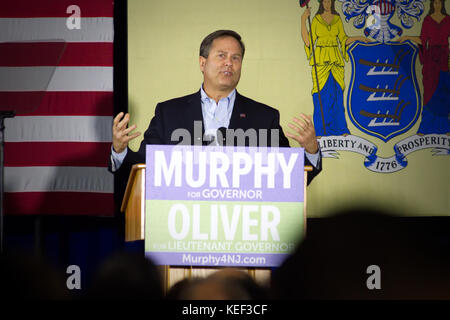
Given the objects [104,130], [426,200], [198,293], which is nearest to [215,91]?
[104,130]

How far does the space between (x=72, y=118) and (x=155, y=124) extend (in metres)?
0.75

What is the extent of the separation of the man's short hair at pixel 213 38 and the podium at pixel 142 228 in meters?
1.86

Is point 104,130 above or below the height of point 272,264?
above

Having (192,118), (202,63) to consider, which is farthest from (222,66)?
(192,118)

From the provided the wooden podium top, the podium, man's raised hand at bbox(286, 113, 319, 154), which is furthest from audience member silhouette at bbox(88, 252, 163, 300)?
man's raised hand at bbox(286, 113, 319, 154)

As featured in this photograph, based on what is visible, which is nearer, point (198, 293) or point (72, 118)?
point (198, 293)

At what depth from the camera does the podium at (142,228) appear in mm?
3115

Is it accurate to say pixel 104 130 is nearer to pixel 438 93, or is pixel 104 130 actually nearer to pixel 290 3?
pixel 290 3

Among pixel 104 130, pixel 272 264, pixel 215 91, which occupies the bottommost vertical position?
pixel 272 264

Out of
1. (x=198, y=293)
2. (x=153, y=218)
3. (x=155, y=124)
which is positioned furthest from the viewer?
(x=155, y=124)

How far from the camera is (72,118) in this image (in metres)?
5.27

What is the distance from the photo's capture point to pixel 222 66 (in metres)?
5.28

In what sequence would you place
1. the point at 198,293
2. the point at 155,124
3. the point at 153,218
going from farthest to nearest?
the point at 155,124
the point at 153,218
the point at 198,293

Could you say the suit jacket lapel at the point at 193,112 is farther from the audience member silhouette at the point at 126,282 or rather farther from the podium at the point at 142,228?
the audience member silhouette at the point at 126,282
